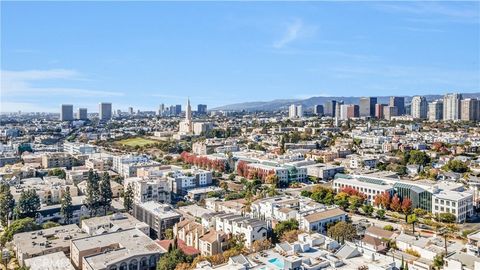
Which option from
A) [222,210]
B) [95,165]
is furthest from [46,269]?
[95,165]

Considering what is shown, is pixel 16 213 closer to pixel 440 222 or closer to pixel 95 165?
pixel 95 165

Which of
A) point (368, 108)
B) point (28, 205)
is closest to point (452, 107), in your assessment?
point (368, 108)

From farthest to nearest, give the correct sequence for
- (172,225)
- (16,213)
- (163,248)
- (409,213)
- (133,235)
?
(409,213), (16,213), (172,225), (133,235), (163,248)

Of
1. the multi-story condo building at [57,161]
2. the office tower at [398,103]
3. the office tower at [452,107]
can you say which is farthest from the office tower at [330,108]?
the multi-story condo building at [57,161]

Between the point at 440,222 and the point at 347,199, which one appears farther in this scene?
the point at 347,199

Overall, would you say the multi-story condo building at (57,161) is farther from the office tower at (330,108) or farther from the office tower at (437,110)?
the office tower at (330,108)

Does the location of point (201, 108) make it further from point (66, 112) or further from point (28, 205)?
point (28, 205)

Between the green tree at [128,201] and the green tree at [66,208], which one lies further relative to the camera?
the green tree at [128,201]
